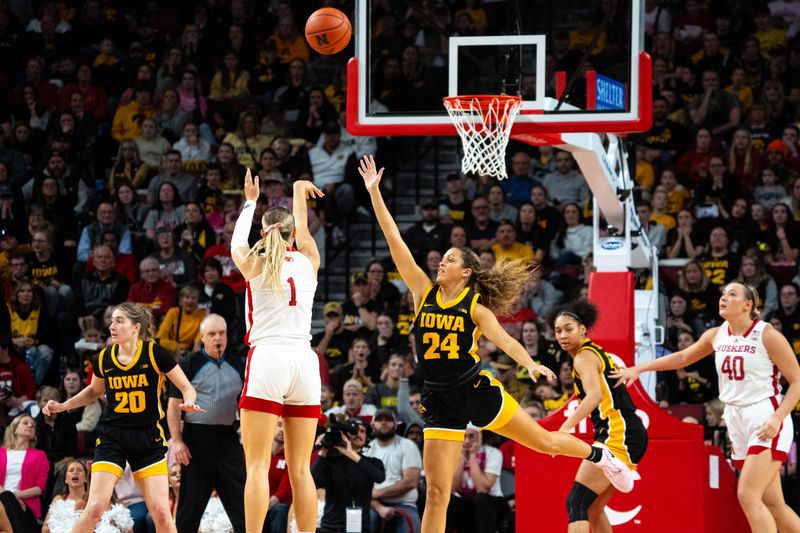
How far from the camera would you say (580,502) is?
9.40m

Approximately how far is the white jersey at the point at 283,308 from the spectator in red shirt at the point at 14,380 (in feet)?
21.8

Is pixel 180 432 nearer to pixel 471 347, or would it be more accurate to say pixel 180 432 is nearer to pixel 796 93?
pixel 471 347

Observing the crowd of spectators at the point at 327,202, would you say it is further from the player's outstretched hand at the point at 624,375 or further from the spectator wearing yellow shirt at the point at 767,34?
the player's outstretched hand at the point at 624,375

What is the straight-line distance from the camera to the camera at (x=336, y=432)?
37.0 feet

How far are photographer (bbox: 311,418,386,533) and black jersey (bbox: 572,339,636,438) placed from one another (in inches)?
95.9

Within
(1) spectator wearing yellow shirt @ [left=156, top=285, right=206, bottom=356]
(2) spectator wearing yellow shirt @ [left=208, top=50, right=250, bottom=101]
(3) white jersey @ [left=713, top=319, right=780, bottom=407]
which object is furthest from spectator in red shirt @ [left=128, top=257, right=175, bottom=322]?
(3) white jersey @ [left=713, top=319, right=780, bottom=407]

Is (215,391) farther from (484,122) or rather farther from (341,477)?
(484,122)

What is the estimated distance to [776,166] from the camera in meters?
15.7

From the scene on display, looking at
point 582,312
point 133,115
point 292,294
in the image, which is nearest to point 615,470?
point 582,312

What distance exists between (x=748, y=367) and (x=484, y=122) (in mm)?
2652

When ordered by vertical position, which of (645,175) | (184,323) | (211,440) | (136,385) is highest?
(645,175)

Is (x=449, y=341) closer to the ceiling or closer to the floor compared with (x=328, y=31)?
closer to the floor

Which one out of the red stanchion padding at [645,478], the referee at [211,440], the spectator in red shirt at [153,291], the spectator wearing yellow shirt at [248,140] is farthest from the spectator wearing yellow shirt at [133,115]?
the red stanchion padding at [645,478]

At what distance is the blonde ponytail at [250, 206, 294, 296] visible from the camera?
27.0 ft
